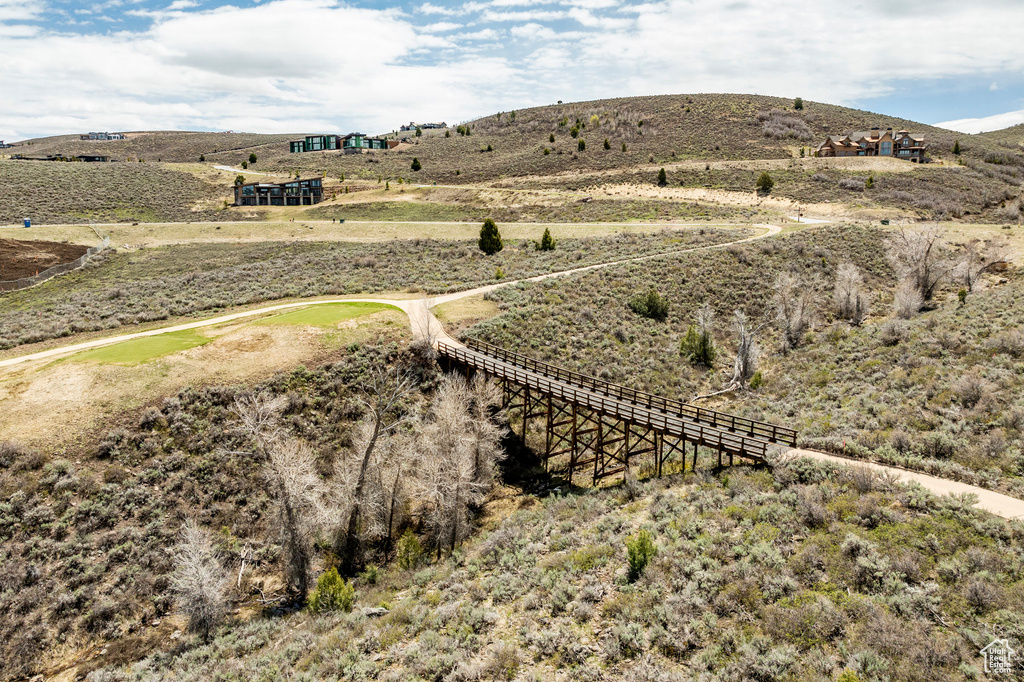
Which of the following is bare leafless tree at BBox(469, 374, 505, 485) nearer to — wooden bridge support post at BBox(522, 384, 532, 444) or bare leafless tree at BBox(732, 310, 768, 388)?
wooden bridge support post at BBox(522, 384, 532, 444)

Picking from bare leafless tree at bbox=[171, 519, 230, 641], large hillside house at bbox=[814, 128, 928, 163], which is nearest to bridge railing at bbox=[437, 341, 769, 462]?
bare leafless tree at bbox=[171, 519, 230, 641]

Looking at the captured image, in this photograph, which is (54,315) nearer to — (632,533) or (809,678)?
(632,533)

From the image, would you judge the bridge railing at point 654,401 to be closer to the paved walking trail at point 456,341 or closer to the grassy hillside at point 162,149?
the paved walking trail at point 456,341

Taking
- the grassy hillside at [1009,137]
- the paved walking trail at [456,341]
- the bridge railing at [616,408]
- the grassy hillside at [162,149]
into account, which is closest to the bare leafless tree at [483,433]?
the bridge railing at [616,408]

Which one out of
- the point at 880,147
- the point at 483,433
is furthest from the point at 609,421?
the point at 880,147

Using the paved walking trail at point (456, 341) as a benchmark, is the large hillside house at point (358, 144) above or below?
above

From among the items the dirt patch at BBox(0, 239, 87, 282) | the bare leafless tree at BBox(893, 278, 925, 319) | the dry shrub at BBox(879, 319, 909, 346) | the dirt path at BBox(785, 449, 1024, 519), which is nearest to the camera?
the dirt path at BBox(785, 449, 1024, 519)
